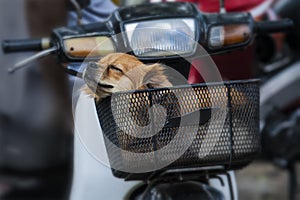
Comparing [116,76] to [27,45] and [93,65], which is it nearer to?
[93,65]

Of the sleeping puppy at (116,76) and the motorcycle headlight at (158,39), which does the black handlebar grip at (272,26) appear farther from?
the sleeping puppy at (116,76)

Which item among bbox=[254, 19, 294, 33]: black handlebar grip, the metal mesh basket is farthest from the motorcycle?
bbox=[254, 19, 294, 33]: black handlebar grip

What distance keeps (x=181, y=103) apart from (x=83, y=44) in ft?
1.09

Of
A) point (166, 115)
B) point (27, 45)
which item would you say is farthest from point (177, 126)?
point (27, 45)

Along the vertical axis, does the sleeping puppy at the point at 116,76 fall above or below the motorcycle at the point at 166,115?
above

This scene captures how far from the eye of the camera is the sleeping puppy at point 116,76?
5.05 ft

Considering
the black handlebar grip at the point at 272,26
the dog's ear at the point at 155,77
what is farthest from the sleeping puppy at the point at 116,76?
the black handlebar grip at the point at 272,26

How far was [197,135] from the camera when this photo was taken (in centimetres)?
159

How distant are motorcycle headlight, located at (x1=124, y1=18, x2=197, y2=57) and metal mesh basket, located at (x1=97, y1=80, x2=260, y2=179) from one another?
0.16m

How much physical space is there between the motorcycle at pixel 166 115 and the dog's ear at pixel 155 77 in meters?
0.04

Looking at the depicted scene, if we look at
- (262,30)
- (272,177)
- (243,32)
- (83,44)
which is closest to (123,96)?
(83,44)

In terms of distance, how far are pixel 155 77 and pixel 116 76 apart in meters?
0.09

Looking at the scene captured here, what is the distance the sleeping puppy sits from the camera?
60.6 inches

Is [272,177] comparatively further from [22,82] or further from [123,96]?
[123,96]
